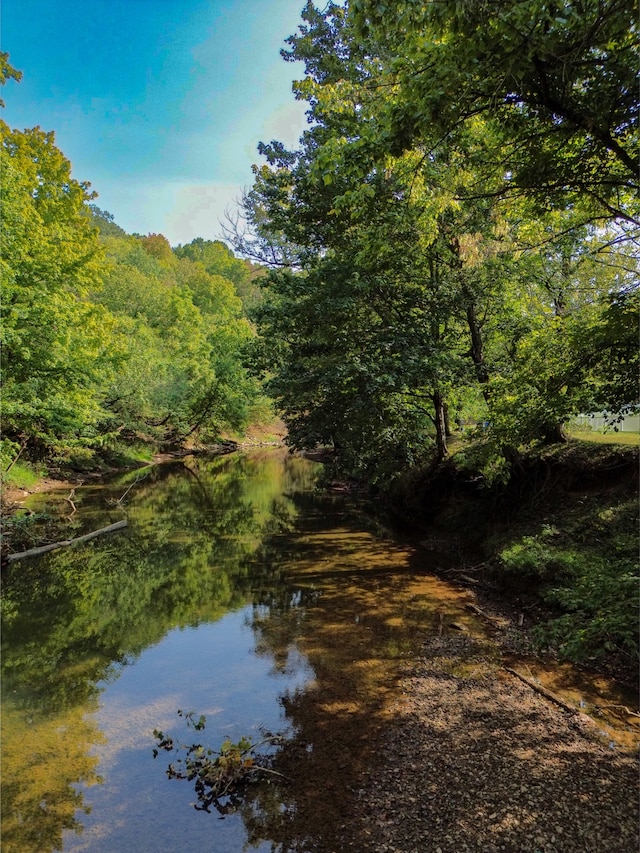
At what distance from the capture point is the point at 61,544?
43.5 ft

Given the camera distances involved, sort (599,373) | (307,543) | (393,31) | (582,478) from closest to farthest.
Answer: (393,31)
(599,373)
(582,478)
(307,543)

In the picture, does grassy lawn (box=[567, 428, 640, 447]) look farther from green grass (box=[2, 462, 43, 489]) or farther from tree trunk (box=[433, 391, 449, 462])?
green grass (box=[2, 462, 43, 489])

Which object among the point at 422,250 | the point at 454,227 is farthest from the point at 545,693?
the point at 422,250

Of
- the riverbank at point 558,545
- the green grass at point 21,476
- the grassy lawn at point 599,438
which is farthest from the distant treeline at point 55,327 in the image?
the grassy lawn at point 599,438

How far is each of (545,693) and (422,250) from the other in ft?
33.1

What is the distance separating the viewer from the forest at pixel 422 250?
3.98 m

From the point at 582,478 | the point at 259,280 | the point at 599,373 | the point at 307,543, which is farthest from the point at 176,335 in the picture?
the point at 599,373

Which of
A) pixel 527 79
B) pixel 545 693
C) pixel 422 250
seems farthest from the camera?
pixel 422 250

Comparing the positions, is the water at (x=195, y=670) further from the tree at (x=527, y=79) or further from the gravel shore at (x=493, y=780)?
the tree at (x=527, y=79)

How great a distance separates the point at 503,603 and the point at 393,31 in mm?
8853

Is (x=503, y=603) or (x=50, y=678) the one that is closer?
(x=50, y=678)

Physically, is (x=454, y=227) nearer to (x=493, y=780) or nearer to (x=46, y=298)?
(x=493, y=780)

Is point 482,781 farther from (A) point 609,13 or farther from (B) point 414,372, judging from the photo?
(B) point 414,372

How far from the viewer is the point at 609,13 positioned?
130 inches
